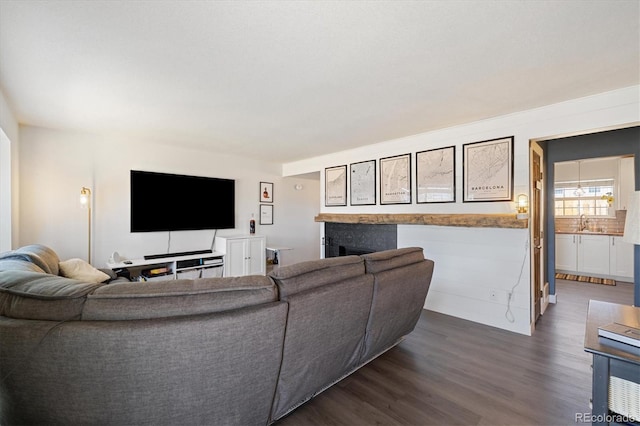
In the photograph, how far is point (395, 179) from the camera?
4.17m

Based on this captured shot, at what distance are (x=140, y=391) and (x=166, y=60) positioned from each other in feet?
6.68

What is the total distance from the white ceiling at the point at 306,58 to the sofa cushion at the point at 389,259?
1440 millimetres

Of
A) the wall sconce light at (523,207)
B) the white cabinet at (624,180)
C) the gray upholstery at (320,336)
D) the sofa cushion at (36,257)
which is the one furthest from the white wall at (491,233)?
the white cabinet at (624,180)

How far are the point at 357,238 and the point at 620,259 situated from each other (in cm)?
491

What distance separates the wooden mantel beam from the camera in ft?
9.86

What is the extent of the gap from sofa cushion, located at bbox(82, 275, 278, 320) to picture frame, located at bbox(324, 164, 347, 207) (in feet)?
12.0

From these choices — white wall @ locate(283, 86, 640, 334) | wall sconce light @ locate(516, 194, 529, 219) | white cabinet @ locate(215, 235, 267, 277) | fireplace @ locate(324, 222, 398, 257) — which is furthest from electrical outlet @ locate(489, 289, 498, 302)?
white cabinet @ locate(215, 235, 267, 277)

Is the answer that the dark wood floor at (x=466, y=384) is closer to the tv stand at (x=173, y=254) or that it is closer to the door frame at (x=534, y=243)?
the door frame at (x=534, y=243)

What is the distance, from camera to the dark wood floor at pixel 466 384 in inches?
67.3

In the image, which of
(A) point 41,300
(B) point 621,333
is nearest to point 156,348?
(A) point 41,300

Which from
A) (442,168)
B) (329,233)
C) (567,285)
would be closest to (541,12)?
(442,168)

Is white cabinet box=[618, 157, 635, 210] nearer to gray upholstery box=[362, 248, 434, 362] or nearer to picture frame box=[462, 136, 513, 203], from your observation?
picture frame box=[462, 136, 513, 203]

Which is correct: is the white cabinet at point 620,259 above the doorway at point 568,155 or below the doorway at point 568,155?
below

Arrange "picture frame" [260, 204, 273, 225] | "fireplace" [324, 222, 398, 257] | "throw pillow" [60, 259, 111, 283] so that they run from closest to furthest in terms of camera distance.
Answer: "throw pillow" [60, 259, 111, 283], "fireplace" [324, 222, 398, 257], "picture frame" [260, 204, 273, 225]
